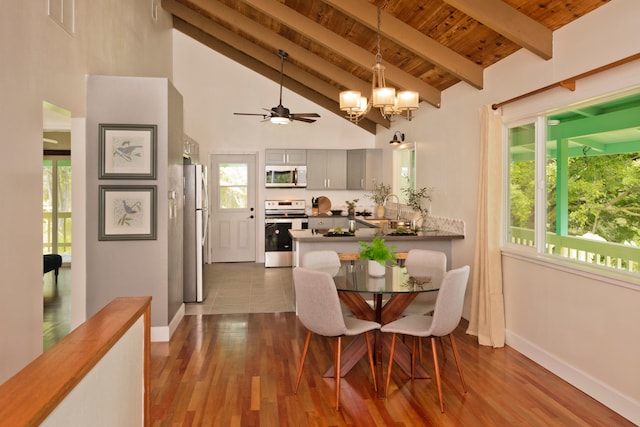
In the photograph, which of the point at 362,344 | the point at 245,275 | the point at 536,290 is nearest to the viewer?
the point at 362,344

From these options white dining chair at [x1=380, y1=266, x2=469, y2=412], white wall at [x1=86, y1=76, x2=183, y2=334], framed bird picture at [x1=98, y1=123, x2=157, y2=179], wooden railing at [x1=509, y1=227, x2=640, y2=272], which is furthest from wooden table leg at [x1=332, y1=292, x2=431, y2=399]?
framed bird picture at [x1=98, y1=123, x2=157, y2=179]

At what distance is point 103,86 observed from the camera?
4.26 meters

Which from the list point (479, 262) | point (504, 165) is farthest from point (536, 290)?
point (504, 165)

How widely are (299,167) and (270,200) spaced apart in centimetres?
80

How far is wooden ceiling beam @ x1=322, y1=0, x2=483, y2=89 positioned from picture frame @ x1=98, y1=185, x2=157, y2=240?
2401mm

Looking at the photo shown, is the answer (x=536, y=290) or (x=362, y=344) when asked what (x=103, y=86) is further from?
(x=536, y=290)

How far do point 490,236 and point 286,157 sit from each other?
16.7ft

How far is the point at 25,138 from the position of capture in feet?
10.00

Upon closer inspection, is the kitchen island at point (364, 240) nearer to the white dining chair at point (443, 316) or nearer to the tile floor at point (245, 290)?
the tile floor at point (245, 290)

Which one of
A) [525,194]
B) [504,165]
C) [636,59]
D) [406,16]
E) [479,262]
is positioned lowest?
[479,262]

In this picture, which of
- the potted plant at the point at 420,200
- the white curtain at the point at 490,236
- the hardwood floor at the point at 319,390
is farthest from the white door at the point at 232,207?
the white curtain at the point at 490,236

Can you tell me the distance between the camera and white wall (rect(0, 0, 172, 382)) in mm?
2863

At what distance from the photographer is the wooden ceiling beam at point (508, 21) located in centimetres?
341

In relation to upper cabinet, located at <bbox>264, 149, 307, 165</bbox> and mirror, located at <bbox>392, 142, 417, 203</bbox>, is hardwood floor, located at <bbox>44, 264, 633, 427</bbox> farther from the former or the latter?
upper cabinet, located at <bbox>264, 149, 307, 165</bbox>
